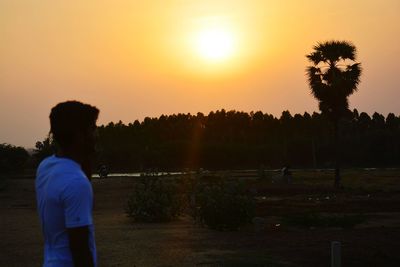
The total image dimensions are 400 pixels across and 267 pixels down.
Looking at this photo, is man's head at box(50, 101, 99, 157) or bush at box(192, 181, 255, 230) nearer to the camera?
man's head at box(50, 101, 99, 157)

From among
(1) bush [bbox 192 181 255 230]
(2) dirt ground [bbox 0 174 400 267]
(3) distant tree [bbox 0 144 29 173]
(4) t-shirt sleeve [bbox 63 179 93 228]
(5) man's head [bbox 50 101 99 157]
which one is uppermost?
(3) distant tree [bbox 0 144 29 173]

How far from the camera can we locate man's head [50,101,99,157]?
3.97 metres

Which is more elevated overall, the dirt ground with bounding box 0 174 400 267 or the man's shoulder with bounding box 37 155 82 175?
the man's shoulder with bounding box 37 155 82 175

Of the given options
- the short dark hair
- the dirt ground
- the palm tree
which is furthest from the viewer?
the palm tree

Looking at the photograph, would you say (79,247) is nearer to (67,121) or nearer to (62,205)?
(62,205)

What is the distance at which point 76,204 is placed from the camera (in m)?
3.75

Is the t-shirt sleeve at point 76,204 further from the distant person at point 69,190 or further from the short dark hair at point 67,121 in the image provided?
the short dark hair at point 67,121

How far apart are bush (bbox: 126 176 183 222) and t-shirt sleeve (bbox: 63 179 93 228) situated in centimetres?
1918

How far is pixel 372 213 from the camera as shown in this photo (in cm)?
2544

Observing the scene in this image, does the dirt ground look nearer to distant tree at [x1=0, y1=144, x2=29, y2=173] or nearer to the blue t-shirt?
the blue t-shirt

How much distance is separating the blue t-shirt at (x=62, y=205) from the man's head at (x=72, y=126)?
11 cm

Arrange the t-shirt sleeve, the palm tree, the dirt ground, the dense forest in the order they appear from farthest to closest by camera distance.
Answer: the dense forest
the palm tree
the dirt ground
the t-shirt sleeve

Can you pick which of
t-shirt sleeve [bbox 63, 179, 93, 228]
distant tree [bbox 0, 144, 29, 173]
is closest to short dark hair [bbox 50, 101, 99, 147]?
t-shirt sleeve [bbox 63, 179, 93, 228]

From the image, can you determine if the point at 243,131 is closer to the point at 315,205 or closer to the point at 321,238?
Answer: the point at 315,205
